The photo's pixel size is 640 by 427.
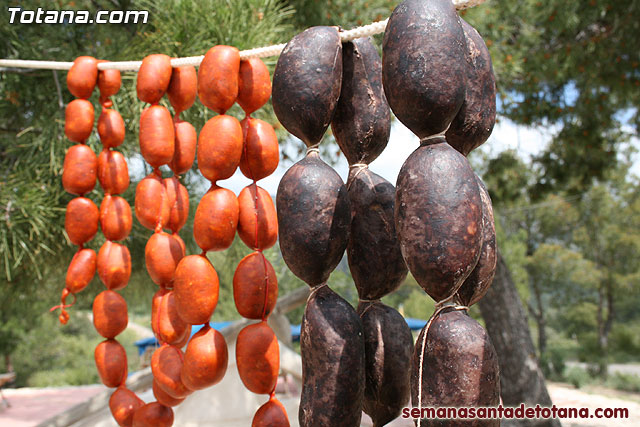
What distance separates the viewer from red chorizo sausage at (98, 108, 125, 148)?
982 millimetres

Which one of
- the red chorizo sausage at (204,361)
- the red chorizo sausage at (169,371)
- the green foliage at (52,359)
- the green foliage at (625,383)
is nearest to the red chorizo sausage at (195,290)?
the red chorizo sausage at (204,361)

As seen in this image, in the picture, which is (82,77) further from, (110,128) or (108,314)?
(108,314)

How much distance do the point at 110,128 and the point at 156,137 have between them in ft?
0.62

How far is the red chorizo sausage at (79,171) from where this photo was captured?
0.95m

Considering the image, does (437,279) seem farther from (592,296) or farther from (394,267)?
(592,296)

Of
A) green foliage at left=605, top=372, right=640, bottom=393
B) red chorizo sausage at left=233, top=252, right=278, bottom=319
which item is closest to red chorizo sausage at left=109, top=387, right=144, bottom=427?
red chorizo sausage at left=233, top=252, right=278, bottom=319

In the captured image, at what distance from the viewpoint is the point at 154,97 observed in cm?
88

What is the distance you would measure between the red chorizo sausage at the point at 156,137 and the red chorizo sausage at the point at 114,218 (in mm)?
154

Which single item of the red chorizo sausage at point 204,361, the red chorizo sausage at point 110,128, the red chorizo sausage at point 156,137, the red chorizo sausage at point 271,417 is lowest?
the red chorizo sausage at point 271,417

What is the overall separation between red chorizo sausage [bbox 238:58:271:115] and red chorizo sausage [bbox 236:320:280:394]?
35 centimetres

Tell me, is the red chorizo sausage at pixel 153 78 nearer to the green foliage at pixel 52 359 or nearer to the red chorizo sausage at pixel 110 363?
the red chorizo sausage at pixel 110 363

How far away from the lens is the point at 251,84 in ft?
2.63

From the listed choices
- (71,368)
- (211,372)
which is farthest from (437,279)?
(71,368)

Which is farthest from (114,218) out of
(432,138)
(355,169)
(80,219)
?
(432,138)
